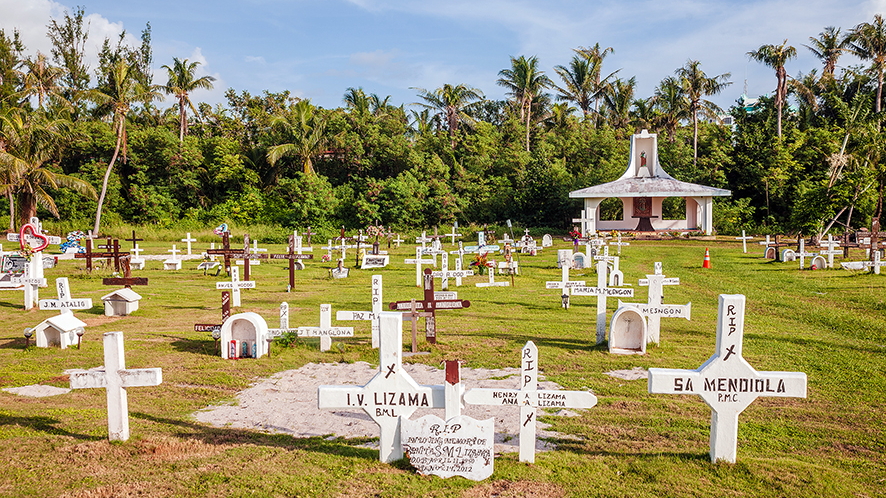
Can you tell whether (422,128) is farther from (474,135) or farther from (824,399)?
(824,399)

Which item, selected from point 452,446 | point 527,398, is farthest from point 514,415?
point 452,446

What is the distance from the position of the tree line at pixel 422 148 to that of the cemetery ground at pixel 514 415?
28213mm

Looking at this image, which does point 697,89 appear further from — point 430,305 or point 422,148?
point 430,305

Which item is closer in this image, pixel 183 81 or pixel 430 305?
pixel 430 305

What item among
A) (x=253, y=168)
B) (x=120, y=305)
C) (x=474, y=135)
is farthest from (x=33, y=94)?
(x=120, y=305)

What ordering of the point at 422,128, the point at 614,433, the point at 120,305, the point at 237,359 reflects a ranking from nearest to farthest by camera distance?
the point at 614,433, the point at 237,359, the point at 120,305, the point at 422,128

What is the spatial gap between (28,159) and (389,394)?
39579 millimetres

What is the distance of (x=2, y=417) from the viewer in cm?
662

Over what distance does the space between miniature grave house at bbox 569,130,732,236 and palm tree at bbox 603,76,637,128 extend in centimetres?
1143

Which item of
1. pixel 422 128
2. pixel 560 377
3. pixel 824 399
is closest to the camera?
pixel 824 399

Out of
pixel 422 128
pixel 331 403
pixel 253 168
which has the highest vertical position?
pixel 422 128

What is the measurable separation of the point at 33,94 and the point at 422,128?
96.9 ft

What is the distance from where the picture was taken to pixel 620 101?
5162cm

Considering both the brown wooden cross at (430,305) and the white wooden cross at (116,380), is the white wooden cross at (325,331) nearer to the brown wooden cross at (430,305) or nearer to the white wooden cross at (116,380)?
the brown wooden cross at (430,305)
